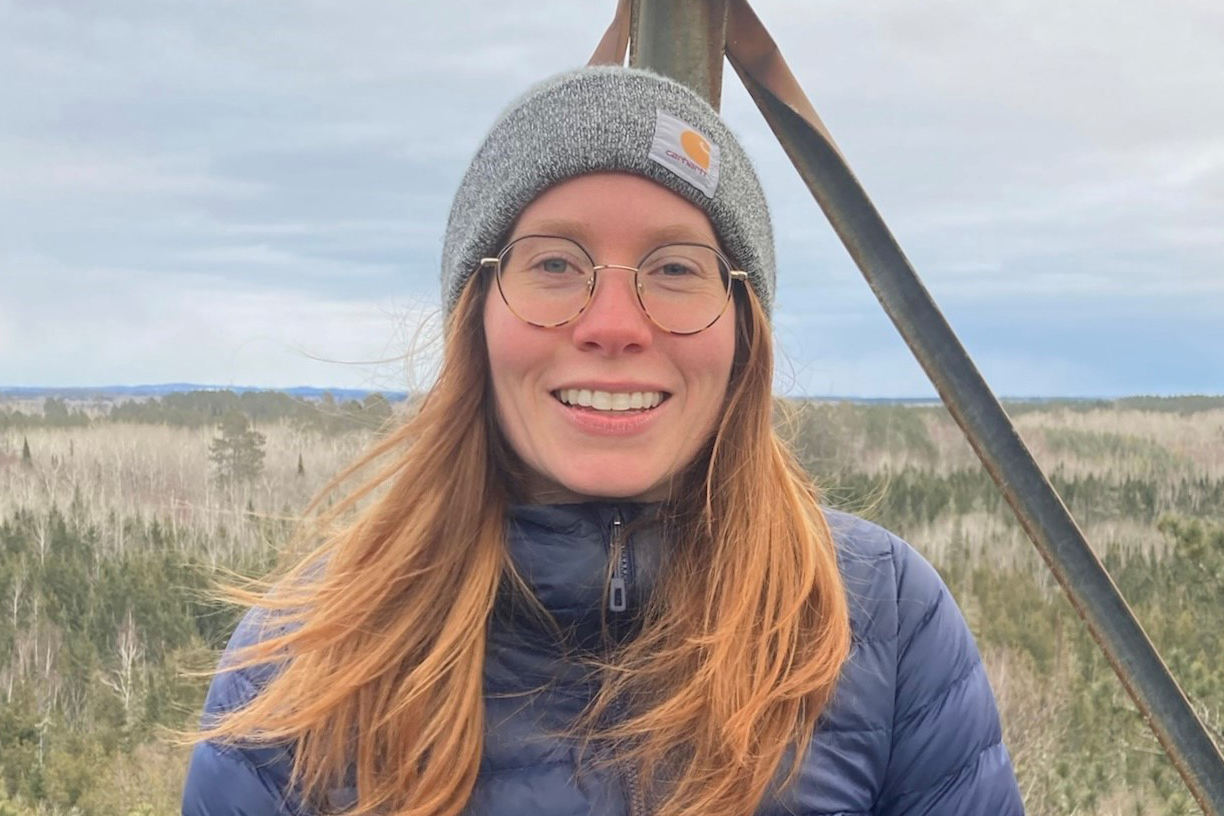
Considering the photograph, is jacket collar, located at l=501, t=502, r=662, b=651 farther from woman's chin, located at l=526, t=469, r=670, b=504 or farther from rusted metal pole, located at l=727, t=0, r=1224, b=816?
rusted metal pole, located at l=727, t=0, r=1224, b=816

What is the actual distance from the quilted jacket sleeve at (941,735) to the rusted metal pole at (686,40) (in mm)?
838

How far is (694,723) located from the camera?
1.25 m

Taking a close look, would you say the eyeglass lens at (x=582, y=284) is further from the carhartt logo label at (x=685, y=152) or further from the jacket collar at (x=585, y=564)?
the jacket collar at (x=585, y=564)

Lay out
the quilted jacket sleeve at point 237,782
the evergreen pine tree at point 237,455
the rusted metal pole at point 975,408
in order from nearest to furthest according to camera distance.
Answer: the quilted jacket sleeve at point 237,782 < the rusted metal pole at point 975,408 < the evergreen pine tree at point 237,455

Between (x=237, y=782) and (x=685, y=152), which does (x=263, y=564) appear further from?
(x=685, y=152)

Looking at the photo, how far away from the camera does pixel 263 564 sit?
276 cm

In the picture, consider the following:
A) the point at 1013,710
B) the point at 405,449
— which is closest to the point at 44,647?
the point at 1013,710

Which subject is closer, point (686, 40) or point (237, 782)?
point (237, 782)

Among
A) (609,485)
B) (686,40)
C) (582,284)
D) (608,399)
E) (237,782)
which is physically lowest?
(237,782)

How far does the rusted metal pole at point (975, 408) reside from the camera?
4.97 ft

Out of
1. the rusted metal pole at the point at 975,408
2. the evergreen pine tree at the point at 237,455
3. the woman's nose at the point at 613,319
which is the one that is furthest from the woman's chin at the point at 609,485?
the evergreen pine tree at the point at 237,455

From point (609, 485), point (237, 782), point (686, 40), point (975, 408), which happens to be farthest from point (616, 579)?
point (686, 40)

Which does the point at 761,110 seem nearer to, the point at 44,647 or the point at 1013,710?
the point at 1013,710

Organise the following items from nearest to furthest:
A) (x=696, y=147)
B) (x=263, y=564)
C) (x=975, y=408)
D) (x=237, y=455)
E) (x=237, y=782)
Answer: (x=237, y=782) < (x=696, y=147) < (x=975, y=408) < (x=263, y=564) < (x=237, y=455)
